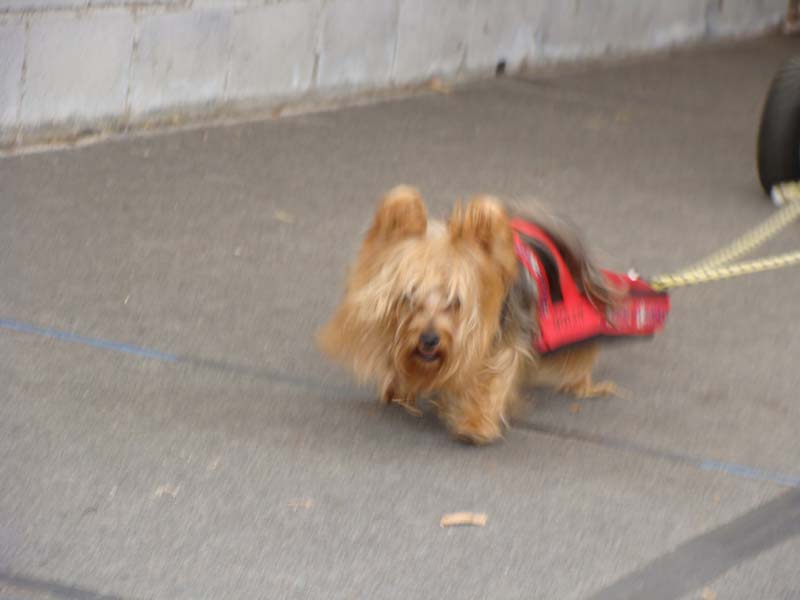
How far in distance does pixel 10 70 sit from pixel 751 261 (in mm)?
3579

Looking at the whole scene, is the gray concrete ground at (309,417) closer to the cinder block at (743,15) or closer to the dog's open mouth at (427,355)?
the dog's open mouth at (427,355)

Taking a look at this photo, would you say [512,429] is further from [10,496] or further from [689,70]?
[689,70]

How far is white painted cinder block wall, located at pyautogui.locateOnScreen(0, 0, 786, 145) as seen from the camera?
7.42 meters

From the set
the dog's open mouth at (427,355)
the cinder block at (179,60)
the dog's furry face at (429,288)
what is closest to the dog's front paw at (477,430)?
the dog's furry face at (429,288)

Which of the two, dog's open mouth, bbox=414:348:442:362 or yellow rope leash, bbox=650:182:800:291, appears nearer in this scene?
dog's open mouth, bbox=414:348:442:362

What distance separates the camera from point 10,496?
407 cm

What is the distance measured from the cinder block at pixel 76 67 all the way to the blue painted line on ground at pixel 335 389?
2.39 m

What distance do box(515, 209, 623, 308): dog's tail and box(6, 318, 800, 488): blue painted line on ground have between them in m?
0.44

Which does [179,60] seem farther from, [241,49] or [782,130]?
[782,130]

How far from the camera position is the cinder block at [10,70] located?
7.20 metres

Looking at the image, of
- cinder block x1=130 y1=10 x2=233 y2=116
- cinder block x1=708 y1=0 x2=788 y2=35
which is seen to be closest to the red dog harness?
cinder block x1=130 y1=10 x2=233 y2=116

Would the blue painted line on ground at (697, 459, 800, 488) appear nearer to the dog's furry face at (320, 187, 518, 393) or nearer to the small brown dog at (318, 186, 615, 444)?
the small brown dog at (318, 186, 615, 444)

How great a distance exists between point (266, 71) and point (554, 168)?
174 cm

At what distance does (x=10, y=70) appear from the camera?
7.25 metres
